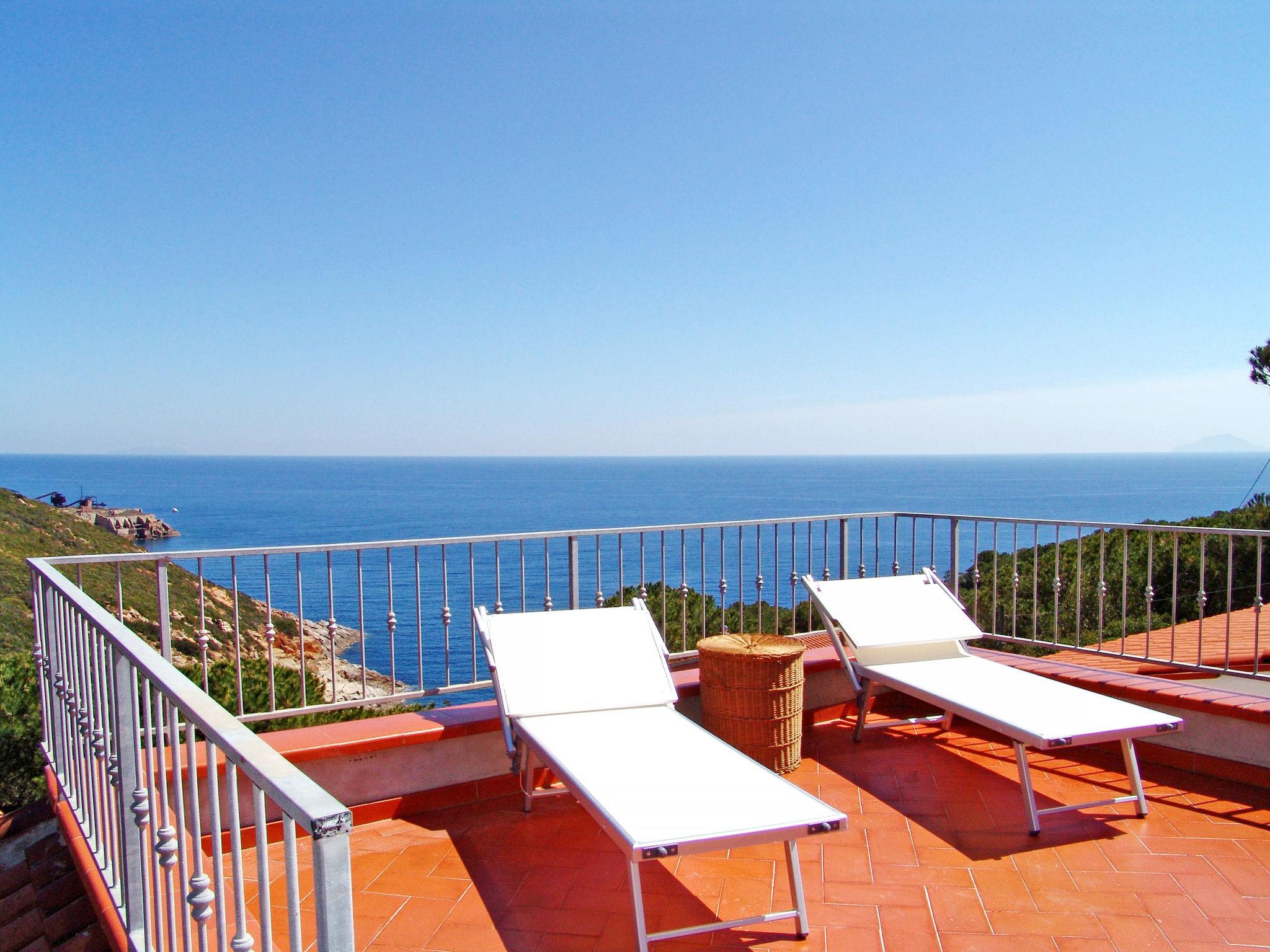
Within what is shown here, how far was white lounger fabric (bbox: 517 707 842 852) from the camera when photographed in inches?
95.5

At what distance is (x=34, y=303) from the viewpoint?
36.7m

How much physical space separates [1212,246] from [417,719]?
15280 millimetres

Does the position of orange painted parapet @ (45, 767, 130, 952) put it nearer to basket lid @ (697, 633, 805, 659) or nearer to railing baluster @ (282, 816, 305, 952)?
railing baluster @ (282, 816, 305, 952)

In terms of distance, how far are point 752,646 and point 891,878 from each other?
4.43 feet

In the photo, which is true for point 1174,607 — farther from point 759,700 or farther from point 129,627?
point 129,627

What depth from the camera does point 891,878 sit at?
2988 millimetres

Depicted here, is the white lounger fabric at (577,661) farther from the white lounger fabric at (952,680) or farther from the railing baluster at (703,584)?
the white lounger fabric at (952,680)

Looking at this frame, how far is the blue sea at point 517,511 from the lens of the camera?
3541 cm

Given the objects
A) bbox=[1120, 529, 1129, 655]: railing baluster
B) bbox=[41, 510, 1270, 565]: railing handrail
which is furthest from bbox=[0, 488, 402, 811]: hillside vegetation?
bbox=[1120, 529, 1129, 655]: railing baluster

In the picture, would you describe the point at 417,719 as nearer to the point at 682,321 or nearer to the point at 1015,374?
the point at 682,321

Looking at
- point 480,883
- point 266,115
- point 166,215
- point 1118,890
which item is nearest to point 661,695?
point 480,883

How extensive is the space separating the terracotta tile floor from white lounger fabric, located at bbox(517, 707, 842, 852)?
0.43 m

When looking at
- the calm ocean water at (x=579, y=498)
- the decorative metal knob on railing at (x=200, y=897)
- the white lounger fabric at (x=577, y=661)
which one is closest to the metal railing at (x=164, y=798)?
the decorative metal knob on railing at (x=200, y=897)

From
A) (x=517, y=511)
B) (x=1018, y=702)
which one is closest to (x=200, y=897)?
(x=1018, y=702)
